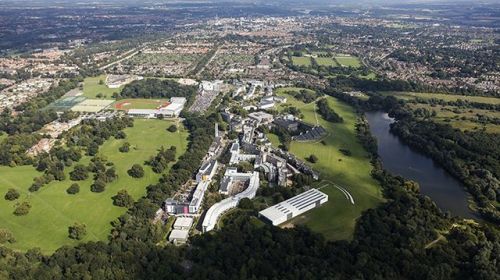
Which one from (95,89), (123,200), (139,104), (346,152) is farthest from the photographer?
(95,89)

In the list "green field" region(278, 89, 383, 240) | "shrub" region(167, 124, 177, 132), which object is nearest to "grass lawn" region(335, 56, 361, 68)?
"green field" region(278, 89, 383, 240)

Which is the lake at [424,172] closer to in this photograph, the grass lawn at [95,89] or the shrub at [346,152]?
the shrub at [346,152]

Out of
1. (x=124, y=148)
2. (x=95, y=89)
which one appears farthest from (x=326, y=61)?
(x=124, y=148)

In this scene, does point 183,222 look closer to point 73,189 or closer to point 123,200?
point 123,200

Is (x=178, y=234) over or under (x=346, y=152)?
over

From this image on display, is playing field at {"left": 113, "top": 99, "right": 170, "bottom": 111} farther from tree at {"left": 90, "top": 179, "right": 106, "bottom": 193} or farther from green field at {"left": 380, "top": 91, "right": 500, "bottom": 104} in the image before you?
green field at {"left": 380, "top": 91, "right": 500, "bottom": 104}

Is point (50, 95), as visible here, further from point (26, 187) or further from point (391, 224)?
point (391, 224)

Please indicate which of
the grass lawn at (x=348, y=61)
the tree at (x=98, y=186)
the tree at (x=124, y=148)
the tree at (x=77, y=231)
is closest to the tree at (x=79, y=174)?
the tree at (x=98, y=186)

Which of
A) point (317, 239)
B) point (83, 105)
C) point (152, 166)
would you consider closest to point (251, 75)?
point (83, 105)
